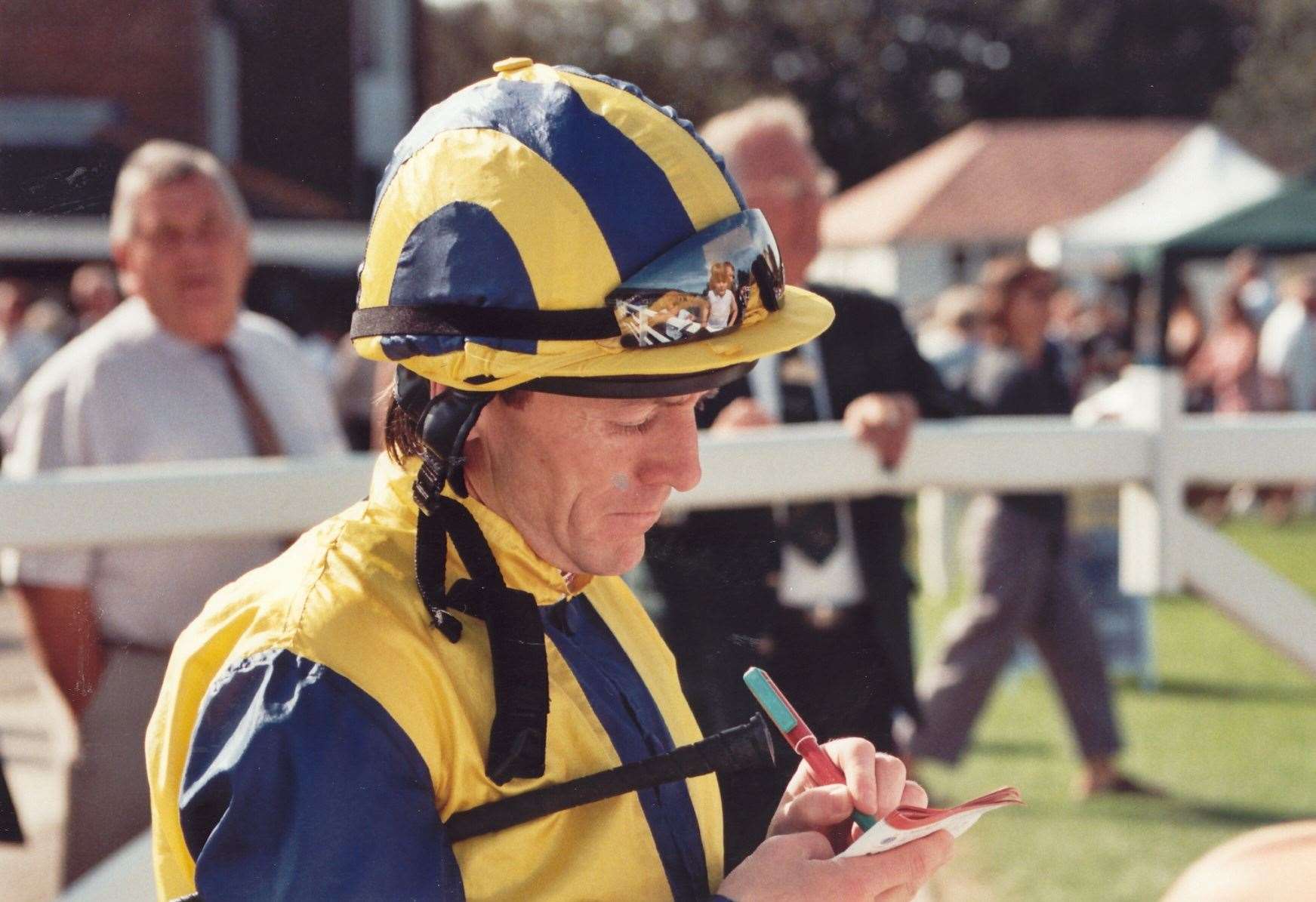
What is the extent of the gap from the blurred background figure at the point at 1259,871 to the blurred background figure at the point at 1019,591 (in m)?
2.48

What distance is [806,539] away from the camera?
2918 millimetres

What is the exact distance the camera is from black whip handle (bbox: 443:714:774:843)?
1082 millimetres

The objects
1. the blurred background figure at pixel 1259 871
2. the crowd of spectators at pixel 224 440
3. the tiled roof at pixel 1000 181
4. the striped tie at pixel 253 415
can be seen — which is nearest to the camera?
the blurred background figure at pixel 1259 871

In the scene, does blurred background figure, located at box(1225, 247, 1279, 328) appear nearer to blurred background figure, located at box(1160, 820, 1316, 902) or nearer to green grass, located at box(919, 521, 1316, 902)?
green grass, located at box(919, 521, 1316, 902)

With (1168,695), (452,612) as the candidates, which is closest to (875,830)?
(452,612)

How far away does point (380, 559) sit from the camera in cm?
114

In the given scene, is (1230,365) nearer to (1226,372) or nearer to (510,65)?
(1226,372)

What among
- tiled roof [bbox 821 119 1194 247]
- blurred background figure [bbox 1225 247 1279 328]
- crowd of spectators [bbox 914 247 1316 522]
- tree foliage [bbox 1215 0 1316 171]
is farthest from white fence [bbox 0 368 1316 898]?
blurred background figure [bbox 1225 247 1279 328]

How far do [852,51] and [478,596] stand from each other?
1640mm

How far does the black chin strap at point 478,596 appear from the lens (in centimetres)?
109

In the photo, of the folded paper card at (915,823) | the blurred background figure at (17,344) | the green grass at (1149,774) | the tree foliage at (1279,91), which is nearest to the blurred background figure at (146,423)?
the folded paper card at (915,823)

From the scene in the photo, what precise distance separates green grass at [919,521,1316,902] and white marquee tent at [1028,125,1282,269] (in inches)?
73.9

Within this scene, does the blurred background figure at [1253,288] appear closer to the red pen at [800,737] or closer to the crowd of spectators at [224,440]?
the crowd of spectators at [224,440]

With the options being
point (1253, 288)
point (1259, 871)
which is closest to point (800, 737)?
point (1259, 871)
